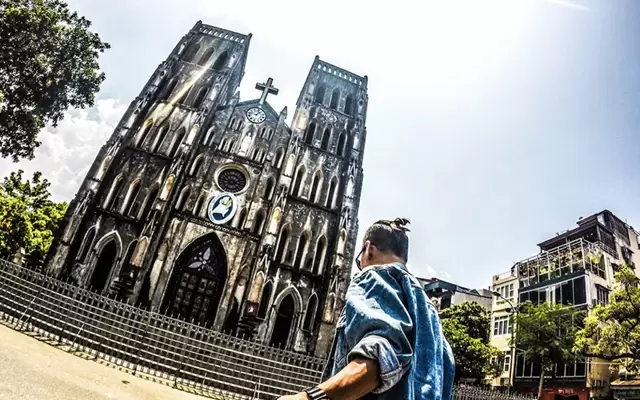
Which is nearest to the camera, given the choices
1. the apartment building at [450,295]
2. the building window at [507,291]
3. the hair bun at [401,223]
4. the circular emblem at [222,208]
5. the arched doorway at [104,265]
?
the hair bun at [401,223]

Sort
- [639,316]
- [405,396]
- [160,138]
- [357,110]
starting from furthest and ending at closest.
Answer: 1. [357,110]
2. [160,138]
3. [639,316]
4. [405,396]

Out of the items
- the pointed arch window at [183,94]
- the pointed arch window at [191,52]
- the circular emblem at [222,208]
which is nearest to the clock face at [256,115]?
the pointed arch window at [183,94]

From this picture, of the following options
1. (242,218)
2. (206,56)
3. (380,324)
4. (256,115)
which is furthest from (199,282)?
(380,324)

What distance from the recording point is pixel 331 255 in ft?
66.2

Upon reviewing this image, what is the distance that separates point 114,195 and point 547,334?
2423cm

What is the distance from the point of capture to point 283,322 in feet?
60.0

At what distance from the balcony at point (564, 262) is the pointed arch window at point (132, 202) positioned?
2684 cm

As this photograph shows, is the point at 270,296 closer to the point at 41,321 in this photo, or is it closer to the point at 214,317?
the point at 214,317

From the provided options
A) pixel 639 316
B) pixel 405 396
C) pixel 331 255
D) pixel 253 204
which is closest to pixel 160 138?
pixel 253 204

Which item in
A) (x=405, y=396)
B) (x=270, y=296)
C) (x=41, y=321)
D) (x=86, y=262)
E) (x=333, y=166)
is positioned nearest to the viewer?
(x=405, y=396)

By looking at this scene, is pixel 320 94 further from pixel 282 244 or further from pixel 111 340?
pixel 111 340

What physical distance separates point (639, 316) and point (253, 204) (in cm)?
1741

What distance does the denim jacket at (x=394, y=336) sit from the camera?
3.95 ft

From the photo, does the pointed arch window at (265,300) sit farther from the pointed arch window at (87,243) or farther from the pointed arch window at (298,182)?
the pointed arch window at (87,243)
